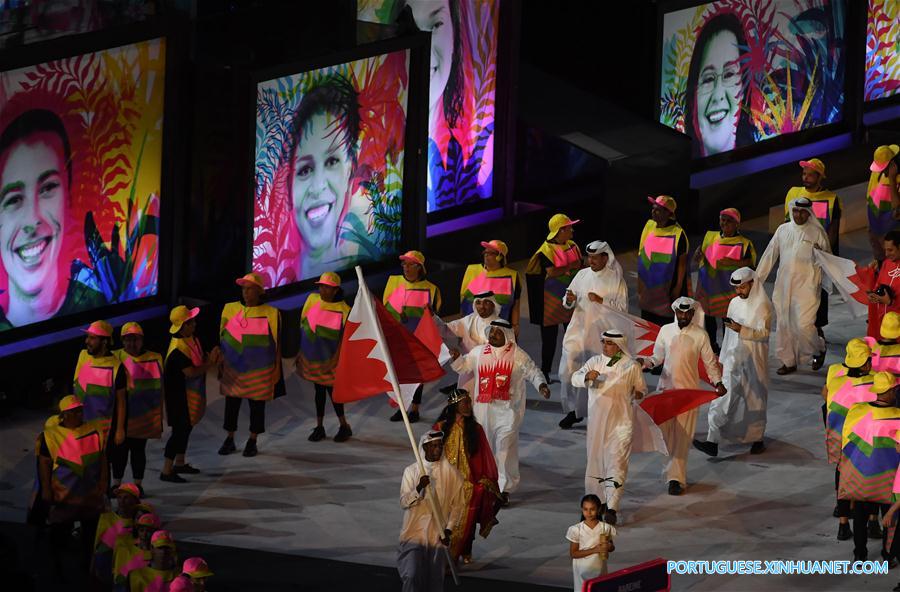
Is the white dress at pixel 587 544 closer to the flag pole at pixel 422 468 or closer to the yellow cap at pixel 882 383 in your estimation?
the flag pole at pixel 422 468

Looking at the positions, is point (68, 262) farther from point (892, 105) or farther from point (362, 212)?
point (892, 105)

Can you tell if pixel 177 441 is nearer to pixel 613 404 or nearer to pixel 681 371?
pixel 613 404

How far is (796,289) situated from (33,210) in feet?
25.7

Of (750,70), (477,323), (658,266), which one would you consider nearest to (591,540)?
(477,323)

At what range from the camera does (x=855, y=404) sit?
17.3m

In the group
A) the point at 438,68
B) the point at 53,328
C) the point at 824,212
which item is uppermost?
the point at 438,68

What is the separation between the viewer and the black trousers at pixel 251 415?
66.6 feet

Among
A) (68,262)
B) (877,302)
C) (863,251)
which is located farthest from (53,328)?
(863,251)

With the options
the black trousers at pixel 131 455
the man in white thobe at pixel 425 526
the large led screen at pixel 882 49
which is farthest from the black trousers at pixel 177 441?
the large led screen at pixel 882 49

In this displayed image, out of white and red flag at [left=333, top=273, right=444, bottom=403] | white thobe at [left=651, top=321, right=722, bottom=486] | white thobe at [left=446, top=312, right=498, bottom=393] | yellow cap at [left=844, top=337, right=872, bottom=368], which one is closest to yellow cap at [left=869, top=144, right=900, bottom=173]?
white thobe at [left=651, top=321, right=722, bottom=486]

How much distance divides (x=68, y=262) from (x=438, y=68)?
20.1ft

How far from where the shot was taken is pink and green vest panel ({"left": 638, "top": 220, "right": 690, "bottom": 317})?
22375 mm

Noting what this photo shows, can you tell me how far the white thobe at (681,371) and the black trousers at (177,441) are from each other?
13.8 feet

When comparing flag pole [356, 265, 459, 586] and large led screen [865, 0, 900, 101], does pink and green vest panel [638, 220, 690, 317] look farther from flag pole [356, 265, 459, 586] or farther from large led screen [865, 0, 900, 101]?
large led screen [865, 0, 900, 101]
